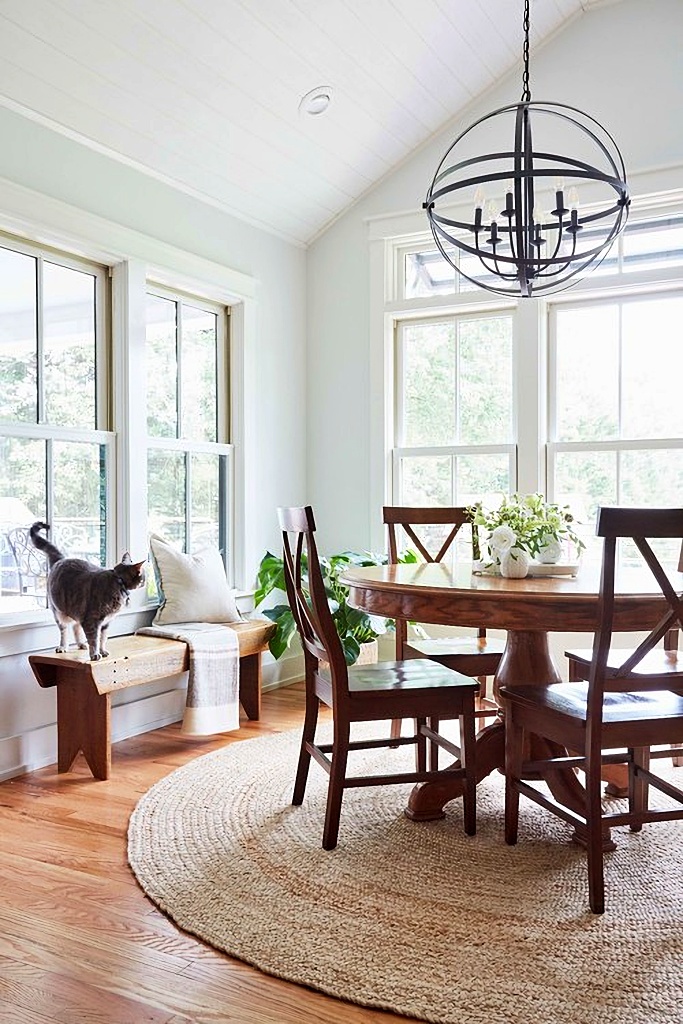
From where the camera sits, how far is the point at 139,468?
401 cm

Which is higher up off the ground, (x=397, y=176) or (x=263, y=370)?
(x=397, y=176)

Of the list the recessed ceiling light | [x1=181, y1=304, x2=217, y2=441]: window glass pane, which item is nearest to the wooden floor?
[x1=181, y1=304, x2=217, y2=441]: window glass pane

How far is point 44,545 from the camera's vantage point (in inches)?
135

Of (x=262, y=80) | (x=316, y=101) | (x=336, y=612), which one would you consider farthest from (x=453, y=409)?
(x=262, y=80)

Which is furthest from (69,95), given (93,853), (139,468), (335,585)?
(93,853)

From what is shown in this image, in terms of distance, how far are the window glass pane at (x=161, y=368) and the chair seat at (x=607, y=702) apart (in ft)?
7.70

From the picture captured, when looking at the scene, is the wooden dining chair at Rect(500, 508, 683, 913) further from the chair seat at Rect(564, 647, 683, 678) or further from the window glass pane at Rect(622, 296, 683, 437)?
the window glass pane at Rect(622, 296, 683, 437)

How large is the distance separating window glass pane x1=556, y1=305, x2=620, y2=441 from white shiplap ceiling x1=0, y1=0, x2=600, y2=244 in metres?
1.33

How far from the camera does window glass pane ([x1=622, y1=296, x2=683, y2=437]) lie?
4.37 meters

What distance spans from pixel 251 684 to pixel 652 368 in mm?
2514

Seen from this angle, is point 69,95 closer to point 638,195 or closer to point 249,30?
point 249,30

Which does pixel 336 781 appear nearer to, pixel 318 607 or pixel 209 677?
pixel 318 607

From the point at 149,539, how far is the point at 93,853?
172 centimetres

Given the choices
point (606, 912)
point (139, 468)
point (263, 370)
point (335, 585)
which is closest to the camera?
point (606, 912)
